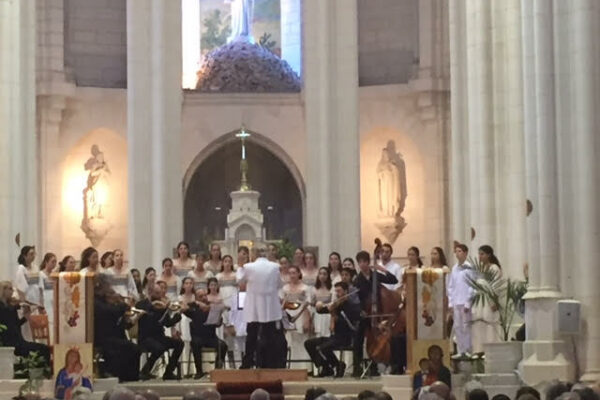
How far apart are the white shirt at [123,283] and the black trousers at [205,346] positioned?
3.15 ft

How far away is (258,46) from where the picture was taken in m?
34.0

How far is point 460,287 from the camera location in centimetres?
2064

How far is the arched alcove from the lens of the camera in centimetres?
3328

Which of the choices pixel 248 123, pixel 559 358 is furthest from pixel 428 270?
pixel 248 123

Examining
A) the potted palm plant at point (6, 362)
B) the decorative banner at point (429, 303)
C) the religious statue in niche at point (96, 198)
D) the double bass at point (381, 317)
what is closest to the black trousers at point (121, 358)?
the potted palm plant at point (6, 362)

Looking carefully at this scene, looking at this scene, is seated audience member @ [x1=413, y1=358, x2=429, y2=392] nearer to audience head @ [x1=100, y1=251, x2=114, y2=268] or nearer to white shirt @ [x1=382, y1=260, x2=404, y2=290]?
white shirt @ [x1=382, y1=260, x2=404, y2=290]

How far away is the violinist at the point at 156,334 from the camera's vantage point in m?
20.6

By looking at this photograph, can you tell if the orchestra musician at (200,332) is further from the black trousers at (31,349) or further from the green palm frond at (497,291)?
the green palm frond at (497,291)

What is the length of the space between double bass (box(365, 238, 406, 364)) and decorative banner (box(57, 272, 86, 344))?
138 inches

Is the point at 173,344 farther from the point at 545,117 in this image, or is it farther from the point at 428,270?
the point at 545,117

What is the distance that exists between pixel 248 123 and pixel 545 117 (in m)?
14.2

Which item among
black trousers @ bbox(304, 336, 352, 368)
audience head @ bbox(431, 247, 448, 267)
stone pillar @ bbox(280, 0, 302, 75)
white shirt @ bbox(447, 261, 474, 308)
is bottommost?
black trousers @ bbox(304, 336, 352, 368)

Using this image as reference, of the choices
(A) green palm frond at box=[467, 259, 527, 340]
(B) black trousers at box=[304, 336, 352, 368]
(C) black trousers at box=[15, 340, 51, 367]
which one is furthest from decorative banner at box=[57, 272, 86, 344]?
(A) green palm frond at box=[467, 259, 527, 340]

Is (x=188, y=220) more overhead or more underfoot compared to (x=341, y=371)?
more overhead
